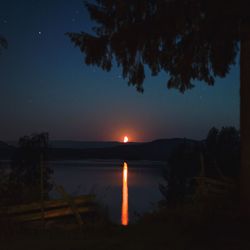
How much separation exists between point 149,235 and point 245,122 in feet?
11.7

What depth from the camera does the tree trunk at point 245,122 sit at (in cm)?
1204

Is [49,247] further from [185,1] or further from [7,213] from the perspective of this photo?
[185,1]

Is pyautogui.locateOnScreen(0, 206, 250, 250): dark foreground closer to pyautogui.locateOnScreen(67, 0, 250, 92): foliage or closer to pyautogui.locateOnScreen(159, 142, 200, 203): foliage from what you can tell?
pyautogui.locateOnScreen(67, 0, 250, 92): foliage

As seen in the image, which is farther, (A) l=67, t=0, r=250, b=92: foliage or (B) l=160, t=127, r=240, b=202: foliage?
(B) l=160, t=127, r=240, b=202: foliage

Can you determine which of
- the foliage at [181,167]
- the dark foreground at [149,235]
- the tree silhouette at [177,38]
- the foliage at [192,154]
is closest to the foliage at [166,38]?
the tree silhouette at [177,38]

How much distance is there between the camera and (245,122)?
12109 millimetres

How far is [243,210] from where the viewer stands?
12320mm

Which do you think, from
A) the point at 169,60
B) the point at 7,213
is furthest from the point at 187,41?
the point at 7,213

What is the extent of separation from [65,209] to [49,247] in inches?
107

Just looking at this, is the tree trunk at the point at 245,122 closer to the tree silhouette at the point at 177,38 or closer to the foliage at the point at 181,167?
the tree silhouette at the point at 177,38

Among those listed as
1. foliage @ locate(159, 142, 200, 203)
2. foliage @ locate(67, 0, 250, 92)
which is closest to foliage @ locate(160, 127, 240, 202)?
foliage @ locate(159, 142, 200, 203)

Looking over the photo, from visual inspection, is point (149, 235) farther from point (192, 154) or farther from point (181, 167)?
point (192, 154)

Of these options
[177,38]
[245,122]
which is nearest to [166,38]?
[177,38]

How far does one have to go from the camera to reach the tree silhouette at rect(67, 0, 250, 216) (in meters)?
11.8
